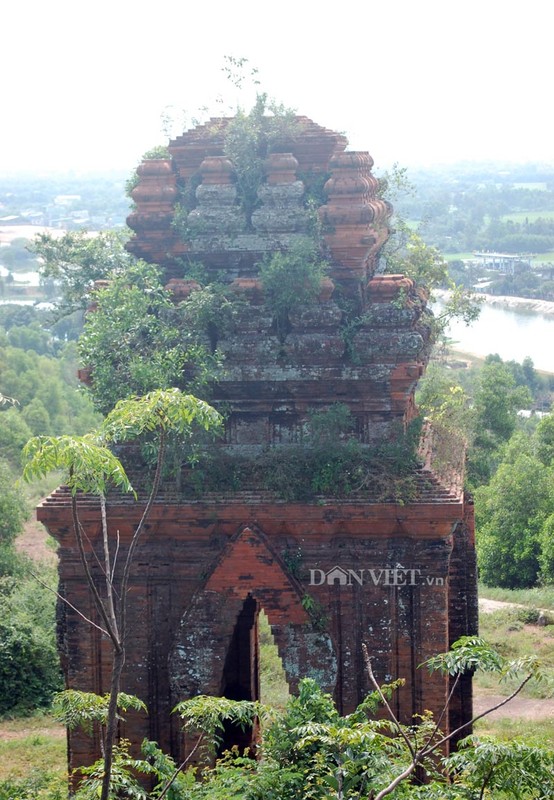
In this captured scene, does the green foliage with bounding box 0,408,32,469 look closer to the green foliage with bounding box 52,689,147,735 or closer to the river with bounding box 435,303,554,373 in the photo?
the green foliage with bounding box 52,689,147,735

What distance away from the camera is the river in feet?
258

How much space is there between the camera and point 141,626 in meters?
12.0

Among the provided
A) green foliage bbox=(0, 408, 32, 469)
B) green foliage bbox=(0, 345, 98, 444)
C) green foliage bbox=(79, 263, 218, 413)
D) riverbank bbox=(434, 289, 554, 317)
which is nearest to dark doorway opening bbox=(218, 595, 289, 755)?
green foliage bbox=(79, 263, 218, 413)

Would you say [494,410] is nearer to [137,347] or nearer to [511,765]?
[137,347]

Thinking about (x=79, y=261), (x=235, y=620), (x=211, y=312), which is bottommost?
(x=235, y=620)

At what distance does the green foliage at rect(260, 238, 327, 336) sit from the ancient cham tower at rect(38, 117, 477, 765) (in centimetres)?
8

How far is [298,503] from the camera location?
11.6m

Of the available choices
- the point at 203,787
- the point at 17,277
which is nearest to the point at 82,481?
the point at 203,787

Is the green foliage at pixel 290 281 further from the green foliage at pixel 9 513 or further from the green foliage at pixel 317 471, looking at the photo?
the green foliage at pixel 9 513

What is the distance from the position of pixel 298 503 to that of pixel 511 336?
76536 mm

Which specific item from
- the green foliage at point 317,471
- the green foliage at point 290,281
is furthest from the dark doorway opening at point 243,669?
the green foliage at point 290,281

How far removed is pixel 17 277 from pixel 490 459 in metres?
107

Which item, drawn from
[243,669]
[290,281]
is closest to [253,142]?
[290,281]

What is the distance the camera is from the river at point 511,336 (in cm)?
7869
